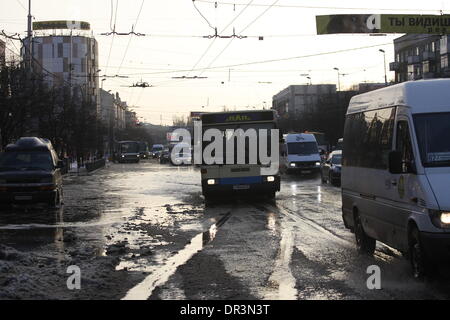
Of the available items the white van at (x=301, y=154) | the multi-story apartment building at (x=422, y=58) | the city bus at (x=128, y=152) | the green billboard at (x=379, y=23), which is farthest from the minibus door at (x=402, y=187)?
the city bus at (x=128, y=152)

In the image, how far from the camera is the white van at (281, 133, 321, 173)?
→ 125ft

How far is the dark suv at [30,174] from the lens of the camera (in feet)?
61.3

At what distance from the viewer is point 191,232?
13500mm

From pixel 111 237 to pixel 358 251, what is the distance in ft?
17.2

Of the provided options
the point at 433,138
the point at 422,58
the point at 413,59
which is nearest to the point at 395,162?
the point at 433,138

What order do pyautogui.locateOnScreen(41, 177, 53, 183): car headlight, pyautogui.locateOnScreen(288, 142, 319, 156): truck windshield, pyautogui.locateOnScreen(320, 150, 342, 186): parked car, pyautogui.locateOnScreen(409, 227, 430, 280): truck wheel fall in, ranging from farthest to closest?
pyautogui.locateOnScreen(288, 142, 319, 156): truck windshield < pyautogui.locateOnScreen(320, 150, 342, 186): parked car < pyautogui.locateOnScreen(41, 177, 53, 183): car headlight < pyautogui.locateOnScreen(409, 227, 430, 280): truck wheel

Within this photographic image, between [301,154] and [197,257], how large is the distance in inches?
1152

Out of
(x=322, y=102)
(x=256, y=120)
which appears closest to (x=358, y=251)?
(x=256, y=120)

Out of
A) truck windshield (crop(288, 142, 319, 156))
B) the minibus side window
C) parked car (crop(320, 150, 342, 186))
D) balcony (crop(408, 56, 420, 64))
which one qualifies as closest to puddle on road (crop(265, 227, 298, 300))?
the minibus side window

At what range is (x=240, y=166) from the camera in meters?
20.1

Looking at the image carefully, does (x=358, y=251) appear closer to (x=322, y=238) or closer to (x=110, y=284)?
(x=322, y=238)

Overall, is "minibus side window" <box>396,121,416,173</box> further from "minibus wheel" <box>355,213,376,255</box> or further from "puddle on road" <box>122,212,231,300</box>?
"puddle on road" <box>122,212,231,300</box>

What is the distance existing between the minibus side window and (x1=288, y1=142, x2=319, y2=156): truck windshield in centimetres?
3074

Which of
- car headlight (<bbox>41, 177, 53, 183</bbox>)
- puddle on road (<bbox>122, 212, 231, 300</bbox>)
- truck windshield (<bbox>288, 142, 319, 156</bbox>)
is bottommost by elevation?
puddle on road (<bbox>122, 212, 231, 300</bbox>)
